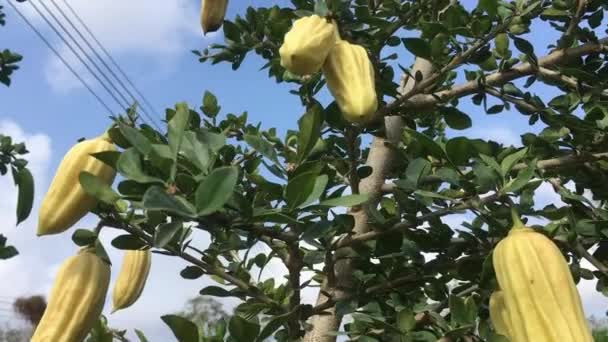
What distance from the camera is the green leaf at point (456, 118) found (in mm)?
1020

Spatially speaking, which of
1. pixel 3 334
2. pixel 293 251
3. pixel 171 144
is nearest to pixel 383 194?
pixel 293 251

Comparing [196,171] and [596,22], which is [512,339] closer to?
[196,171]

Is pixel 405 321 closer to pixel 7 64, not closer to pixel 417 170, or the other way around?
pixel 417 170

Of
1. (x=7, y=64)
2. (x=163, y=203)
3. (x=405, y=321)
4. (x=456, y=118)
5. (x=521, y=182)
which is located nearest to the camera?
(x=163, y=203)

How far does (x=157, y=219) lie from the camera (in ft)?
2.36

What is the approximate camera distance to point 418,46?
96 centimetres

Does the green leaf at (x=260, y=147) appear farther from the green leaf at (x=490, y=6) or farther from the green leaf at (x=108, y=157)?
the green leaf at (x=490, y=6)

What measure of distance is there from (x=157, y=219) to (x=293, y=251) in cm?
23

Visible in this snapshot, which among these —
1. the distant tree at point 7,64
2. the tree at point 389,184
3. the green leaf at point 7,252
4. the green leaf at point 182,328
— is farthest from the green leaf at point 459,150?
the distant tree at point 7,64

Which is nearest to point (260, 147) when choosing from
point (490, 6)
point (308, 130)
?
point (308, 130)

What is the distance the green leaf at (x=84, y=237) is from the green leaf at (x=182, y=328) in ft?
0.44

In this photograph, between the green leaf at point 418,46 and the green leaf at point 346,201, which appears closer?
the green leaf at point 346,201

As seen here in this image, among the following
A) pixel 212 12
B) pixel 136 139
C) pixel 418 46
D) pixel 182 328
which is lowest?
pixel 182 328

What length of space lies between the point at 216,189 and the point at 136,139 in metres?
0.09
